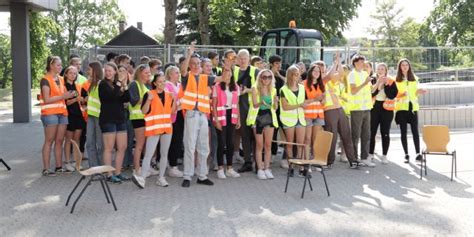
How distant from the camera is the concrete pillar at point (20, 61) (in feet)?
60.3

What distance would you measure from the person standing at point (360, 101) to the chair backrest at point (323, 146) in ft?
6.84

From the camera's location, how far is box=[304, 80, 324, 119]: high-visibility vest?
9.41 meters

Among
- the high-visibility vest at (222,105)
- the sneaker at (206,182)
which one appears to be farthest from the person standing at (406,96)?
the sneaker at (206,182)

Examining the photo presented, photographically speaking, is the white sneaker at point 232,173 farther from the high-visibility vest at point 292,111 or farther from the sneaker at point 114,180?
the sneaker at point 114,180

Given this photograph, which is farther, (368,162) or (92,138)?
(368,162)

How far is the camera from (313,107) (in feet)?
31.3

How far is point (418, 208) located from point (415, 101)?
382 cm

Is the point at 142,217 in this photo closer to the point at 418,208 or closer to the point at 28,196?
the point at 28,196

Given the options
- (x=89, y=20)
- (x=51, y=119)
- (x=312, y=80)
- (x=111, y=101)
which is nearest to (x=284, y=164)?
(x=312, y=80)

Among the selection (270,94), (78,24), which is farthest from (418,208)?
(78,24)

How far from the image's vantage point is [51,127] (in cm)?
905

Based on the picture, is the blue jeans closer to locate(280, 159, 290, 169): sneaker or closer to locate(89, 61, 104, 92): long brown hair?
locate(89, 61, 104, 92): long brown hair

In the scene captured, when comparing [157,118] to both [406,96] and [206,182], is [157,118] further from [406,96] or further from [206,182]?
[406,96]

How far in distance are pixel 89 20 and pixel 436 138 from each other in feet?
220
